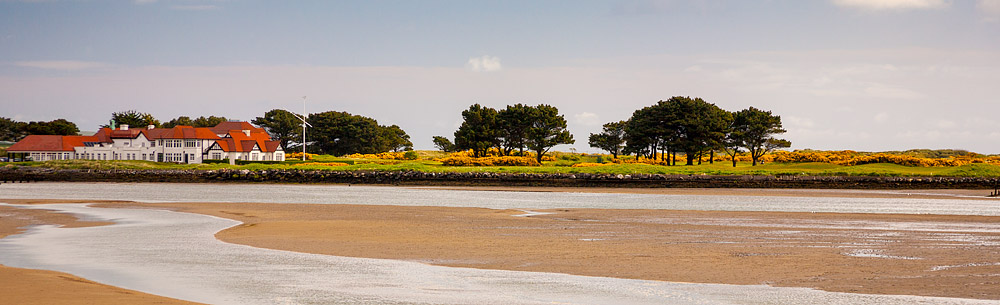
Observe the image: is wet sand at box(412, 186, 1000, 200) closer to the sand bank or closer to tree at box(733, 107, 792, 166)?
the sand bank

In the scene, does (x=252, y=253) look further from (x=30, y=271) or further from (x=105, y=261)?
(x=30, y=271)

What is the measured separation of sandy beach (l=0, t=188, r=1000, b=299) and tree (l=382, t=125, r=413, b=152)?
450 ft

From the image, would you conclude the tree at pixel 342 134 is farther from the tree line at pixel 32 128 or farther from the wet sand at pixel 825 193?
the wet sand at pixel 825 193

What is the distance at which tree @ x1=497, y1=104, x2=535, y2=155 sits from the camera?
111688 mm

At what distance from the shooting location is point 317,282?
1378 cm

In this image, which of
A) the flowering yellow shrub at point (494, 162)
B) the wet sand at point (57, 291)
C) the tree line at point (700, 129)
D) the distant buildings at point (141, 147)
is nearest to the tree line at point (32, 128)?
the distant buildings at point (141, 147)

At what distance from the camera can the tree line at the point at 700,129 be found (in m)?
99.9

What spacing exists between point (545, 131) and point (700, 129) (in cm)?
2248

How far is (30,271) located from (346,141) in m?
144

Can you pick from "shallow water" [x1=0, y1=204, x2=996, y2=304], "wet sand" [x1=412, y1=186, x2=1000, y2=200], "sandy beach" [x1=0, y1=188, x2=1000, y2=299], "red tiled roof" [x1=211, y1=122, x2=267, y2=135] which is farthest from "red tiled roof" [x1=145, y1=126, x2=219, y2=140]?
"shallow water" [x1=0, y1=204, x2=996, y2=304]

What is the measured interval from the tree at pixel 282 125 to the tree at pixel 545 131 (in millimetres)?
67440

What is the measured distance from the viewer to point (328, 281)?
13.9m

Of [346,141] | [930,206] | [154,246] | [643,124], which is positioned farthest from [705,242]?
[346,141]

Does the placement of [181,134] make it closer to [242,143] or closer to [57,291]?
[242,143]
